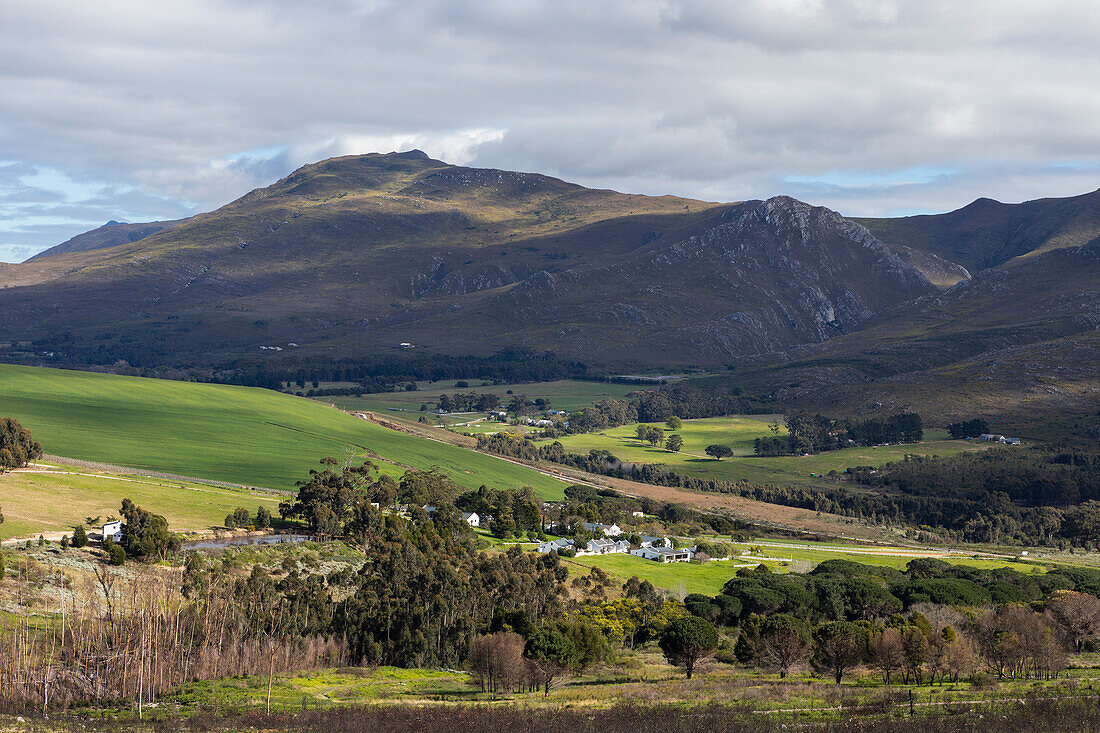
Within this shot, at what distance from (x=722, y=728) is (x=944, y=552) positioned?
81.8m

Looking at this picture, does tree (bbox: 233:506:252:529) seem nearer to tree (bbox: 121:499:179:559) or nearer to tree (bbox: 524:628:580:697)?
tree (bbox: 121:499:179:559)

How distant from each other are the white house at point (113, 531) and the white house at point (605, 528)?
166 ft

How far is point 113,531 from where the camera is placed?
7300 centimetres

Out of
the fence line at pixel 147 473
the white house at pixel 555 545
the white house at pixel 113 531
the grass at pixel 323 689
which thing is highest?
the fence line at pixel 147 473

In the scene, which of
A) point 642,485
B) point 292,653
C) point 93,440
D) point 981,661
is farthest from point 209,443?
point 981,661

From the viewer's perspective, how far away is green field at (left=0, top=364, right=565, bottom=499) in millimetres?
118062

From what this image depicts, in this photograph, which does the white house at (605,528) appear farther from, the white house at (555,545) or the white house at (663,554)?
the white house at (555,545)

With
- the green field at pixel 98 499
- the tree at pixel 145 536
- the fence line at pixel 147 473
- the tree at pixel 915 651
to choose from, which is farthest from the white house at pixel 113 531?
the tree at pixel 915 651

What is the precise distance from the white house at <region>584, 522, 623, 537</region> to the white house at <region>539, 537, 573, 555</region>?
7.62 m

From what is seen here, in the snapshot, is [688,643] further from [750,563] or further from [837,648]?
[750,563]

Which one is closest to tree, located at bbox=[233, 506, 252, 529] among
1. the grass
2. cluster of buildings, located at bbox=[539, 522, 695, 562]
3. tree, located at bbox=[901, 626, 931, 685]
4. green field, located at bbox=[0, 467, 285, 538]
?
green field, located at bbox=[0, 467, 285, 538]

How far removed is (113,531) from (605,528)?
56597 mm

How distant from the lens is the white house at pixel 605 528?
361ft

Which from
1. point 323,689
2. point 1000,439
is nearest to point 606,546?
point 323,689
